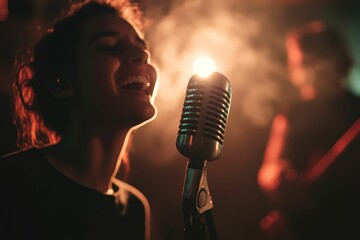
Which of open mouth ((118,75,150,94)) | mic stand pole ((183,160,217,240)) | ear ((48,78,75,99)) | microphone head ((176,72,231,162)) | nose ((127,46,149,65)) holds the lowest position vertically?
mic stand pole ((183,160,217,240))

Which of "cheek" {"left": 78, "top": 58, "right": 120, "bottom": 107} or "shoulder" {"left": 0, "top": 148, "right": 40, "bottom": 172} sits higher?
"cheek" {"left": 78, "top": 58, "right": 120, "bottom": 107}

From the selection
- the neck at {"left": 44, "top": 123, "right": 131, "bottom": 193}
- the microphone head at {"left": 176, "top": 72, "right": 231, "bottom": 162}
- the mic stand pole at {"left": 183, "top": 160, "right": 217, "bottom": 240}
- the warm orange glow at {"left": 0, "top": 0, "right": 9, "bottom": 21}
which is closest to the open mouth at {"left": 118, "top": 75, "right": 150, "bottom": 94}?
the neck at {"left": 44, "top": 123, "right": 131, "bottom": 193}

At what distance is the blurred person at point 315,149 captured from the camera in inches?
99.9

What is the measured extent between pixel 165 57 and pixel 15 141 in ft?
4.18

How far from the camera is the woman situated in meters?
1.65

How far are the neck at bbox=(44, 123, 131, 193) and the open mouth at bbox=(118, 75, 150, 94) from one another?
0.75 ft

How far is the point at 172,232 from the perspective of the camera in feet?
9.65

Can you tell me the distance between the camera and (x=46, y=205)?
1651 mm

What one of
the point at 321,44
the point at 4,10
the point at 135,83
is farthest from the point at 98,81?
the point at 321,44

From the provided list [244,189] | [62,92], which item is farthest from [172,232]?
[62,92]

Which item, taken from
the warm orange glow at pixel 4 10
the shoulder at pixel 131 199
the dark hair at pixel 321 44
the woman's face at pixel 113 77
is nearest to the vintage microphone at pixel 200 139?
the woman's face at pixel 113 77

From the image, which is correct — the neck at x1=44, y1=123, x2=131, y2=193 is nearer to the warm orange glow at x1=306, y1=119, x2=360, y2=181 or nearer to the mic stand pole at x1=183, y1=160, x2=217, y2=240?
the mic stand pole at x1=183, y1=160, x2=217, y2=240

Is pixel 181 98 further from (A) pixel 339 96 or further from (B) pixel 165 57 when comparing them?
(A) pixel 339 96

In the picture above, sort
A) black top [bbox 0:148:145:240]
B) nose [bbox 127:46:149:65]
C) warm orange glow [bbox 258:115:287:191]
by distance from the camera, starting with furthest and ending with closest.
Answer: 1. warm orange glow [bbox 258:115:287:191]
2. nose [bbox 127:46:149:65]
3. black top [bbox 0:148:145:240]
